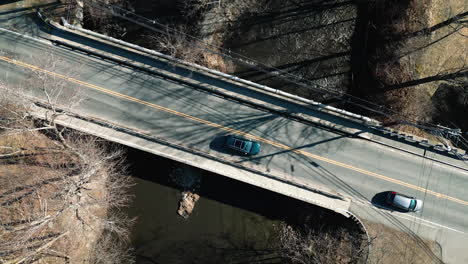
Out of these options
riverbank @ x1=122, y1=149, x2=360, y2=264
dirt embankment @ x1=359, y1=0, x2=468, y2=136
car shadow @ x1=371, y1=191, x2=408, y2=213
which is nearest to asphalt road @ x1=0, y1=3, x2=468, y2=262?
car shadow @ x1=371, y1=191, x2=408, y2=213

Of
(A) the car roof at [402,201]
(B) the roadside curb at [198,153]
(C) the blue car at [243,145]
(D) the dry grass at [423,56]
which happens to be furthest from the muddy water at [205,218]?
(D) the dry grass at [423,56]

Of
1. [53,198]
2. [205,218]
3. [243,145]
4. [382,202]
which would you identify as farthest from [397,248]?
[53,198]

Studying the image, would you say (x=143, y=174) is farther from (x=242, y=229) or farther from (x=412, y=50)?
(x=412, y=50)

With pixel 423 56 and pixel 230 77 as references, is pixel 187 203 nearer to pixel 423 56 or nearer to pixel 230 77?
pixel 230 77

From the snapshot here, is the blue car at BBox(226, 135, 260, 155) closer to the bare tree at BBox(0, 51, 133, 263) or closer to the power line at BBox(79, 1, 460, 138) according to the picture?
the power line at BBox(79, 1, 460, 138)

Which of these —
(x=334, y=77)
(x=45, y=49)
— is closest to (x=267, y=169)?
(x=334, y=77)

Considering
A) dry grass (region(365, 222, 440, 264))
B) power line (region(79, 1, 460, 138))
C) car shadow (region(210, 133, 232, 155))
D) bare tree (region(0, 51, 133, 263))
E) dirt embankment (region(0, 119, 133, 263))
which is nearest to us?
bare tree (region(0, 51, 133, 263))
